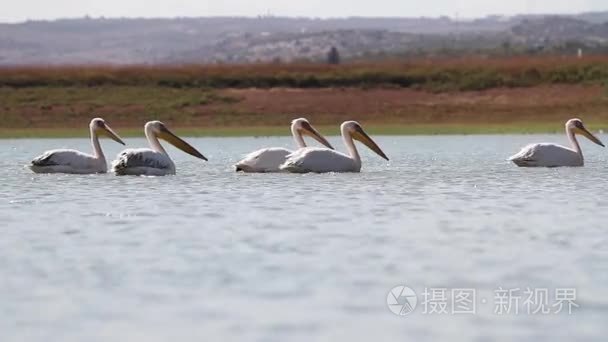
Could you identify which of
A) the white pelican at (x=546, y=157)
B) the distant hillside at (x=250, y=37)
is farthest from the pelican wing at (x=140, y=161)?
the distant hillside at (x=250, y=37)

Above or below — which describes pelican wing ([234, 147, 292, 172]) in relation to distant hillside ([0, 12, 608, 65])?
above

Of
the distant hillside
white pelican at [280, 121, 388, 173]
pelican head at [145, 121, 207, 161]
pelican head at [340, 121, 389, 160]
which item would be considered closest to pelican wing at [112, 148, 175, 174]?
white pelican at [280, 121, 388, 173]

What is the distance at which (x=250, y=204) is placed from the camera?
1145 cm

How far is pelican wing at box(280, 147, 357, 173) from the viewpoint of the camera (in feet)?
49.0

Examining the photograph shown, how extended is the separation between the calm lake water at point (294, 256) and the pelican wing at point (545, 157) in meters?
1.45

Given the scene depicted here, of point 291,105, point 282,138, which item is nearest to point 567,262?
point 282,138

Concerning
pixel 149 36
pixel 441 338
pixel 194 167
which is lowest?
pixel 149 36

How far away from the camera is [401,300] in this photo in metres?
6.68

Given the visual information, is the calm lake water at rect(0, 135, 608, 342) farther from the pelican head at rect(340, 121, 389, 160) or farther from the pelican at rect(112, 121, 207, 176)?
the pelican head at rect(340, 121, 389, 160)

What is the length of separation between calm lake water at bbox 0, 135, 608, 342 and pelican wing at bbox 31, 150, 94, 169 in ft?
2.36

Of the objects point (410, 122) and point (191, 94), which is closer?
point (410, 122)

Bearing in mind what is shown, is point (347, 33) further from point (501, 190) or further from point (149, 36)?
point (501, 190)

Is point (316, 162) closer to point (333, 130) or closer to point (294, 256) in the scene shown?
point (294, 256)

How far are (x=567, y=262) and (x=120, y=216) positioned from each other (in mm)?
3807
